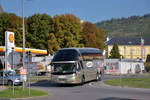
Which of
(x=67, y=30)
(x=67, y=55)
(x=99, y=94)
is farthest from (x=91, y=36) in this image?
(x=99, y=94)

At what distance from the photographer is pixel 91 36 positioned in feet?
219

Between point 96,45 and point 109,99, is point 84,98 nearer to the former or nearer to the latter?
point 109,99

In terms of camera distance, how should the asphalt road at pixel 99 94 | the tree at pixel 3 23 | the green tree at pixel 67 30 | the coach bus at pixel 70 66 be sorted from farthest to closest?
the green tree at pixel 67 30 < the tree at pixel 3 23 < the coach bus at pixel 70 66 < the asphalt road at pixel 99 94

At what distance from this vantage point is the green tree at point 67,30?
6203cm

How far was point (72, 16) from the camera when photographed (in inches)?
2598

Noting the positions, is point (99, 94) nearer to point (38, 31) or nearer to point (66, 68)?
point (66, 68)

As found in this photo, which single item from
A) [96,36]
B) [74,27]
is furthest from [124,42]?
[74,27]

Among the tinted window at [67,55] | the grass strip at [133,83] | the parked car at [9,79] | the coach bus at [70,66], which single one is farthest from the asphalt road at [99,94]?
the parked car at [9,79]

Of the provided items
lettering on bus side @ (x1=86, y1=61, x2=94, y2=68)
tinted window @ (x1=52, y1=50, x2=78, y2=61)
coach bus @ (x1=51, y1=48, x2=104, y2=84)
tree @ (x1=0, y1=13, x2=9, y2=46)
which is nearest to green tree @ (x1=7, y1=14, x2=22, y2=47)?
tree @ (x1=0, y1=13, x2=9, y2=46)

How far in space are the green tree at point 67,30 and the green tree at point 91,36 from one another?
6.97ft

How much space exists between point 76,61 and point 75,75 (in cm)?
131

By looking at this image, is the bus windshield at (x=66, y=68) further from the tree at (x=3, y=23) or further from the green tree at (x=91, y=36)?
the green tree at (x=91, y=36)

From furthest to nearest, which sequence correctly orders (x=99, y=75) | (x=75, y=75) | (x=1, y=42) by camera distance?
1. (x=1, y=42)
2. (x=99, y=75)
3. (x=75, y=75)

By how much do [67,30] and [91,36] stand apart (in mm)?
6396
